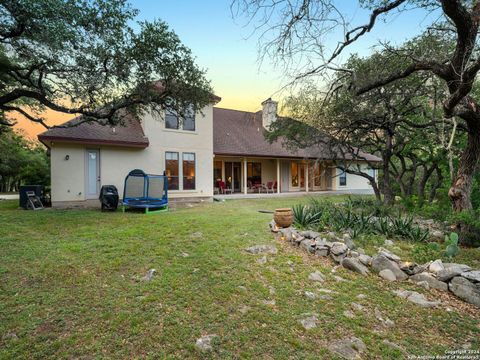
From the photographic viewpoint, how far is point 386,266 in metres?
4.33

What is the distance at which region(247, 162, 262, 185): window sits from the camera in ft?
61.2

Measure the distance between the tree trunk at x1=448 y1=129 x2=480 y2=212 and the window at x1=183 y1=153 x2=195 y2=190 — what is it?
10587 millimetres

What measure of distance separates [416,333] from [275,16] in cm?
444

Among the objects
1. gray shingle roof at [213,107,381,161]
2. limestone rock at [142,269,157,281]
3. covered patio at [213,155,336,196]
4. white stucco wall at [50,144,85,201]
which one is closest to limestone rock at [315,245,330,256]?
limestone rock at [142,269,157,281]

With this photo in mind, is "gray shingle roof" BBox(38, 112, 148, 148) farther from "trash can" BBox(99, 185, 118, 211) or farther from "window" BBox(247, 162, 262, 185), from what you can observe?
"window" BBox(247, 162, 262, 185)

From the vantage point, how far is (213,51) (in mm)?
5422

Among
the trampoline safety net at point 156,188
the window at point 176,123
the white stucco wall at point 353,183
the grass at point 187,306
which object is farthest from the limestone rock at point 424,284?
the white stucco wall at point 353,183

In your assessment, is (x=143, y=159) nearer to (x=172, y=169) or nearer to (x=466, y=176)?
(x=172, y=169)

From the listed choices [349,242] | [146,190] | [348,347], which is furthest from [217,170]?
[348,347]

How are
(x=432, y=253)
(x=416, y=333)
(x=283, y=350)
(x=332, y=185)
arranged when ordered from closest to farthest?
(x=283, y=350), (x=416, y=333), (x=432, y=253), (x=332, y=185)

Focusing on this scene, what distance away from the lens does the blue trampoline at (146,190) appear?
34.7ft

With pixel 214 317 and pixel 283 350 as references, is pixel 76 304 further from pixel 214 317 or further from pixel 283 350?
pixel 283 350

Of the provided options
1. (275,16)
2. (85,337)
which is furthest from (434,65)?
(85,337)

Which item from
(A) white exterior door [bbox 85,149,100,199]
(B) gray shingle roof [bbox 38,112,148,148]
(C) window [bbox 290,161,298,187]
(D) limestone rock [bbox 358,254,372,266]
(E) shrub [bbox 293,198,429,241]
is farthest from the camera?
(C) window [bbox 290,161,298,187]
